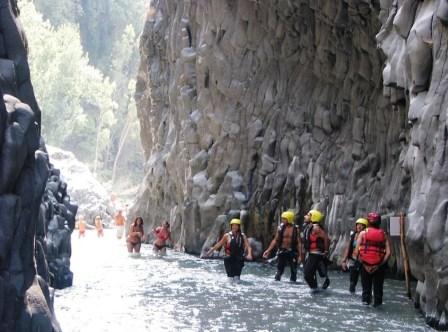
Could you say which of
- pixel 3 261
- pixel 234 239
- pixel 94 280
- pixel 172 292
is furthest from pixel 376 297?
pixel 3 261

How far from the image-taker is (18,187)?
24.6 ft

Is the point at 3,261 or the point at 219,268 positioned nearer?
the point at 3,261

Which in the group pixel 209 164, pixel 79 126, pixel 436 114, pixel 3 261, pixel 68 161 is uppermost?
pixel 79 126

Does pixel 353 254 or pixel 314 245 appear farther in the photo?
pixel 314 245

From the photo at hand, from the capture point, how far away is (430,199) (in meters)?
11.5

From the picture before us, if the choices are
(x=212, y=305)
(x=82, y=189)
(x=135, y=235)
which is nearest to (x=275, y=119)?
(x=135, y=235)

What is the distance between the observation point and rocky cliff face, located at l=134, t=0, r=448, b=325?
808 inches

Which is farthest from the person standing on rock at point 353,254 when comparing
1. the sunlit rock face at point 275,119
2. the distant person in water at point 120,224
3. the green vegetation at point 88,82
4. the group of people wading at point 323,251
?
the green vegetation at point 88,82

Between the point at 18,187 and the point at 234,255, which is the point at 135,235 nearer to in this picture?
the point at 234,255

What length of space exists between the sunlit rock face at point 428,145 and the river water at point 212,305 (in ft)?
2.26

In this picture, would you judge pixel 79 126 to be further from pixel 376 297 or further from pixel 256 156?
pixel 376 297

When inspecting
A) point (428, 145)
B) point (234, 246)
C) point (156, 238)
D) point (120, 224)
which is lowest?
point (234, 246)

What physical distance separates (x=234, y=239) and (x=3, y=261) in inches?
449

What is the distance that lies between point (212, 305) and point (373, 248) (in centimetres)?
276
